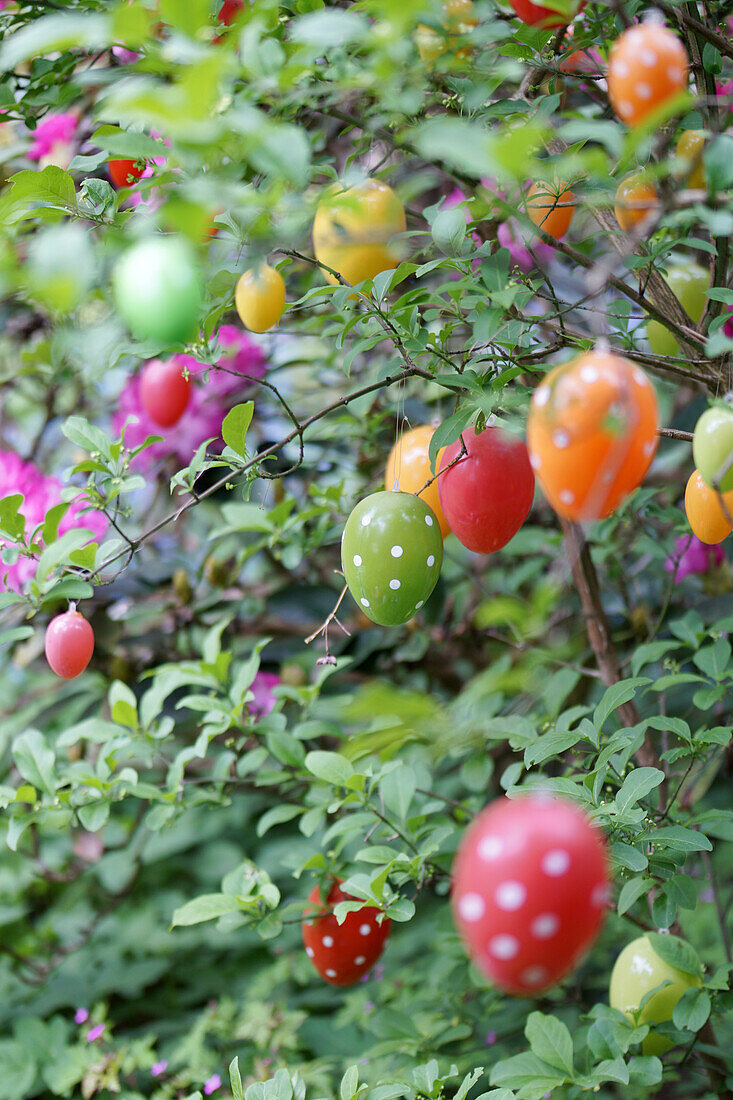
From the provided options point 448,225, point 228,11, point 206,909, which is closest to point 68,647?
point 206,909

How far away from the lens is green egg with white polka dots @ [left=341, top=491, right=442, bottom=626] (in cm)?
68

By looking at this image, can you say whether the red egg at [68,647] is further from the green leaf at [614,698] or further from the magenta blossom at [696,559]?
the magenta blossom at [696,559]

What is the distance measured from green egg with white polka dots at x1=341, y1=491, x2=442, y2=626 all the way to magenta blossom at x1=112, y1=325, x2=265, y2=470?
0.84m

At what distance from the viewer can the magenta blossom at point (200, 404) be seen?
1501 millimetres

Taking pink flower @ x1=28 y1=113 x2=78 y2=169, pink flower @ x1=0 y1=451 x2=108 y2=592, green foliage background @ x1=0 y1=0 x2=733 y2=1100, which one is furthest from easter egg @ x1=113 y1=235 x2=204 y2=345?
pink flower @ x1=28 y1=113 x2=78 y2=169

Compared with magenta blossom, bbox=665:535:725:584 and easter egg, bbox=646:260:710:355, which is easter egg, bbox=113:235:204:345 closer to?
easter egg, bbox=646:260:710:355

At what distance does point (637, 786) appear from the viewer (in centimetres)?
71

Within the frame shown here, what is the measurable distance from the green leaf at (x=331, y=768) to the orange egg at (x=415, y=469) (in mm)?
263

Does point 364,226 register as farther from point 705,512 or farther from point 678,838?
point 678,838

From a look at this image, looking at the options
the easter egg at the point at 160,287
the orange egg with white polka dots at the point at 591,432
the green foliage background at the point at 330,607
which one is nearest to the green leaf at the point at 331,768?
the green foliage background at the point at 330,607

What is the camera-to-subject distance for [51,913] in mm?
1671

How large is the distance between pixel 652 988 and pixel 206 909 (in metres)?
0.43

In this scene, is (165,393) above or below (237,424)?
below

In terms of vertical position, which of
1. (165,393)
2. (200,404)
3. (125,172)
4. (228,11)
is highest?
(228,11)
